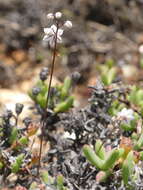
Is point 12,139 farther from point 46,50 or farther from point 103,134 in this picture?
point 46,50

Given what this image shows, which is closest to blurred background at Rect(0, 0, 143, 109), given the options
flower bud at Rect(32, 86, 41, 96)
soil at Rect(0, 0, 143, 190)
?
soil at Rect(0, 0, 143, 190)

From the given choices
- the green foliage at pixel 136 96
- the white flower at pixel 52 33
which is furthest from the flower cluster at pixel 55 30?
the green foliage at pixel 136 96

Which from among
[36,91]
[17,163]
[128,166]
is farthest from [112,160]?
[36,91]

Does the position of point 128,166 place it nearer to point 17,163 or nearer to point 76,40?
point 17,163

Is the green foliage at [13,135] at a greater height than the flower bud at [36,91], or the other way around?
the flower bud at [36,91]

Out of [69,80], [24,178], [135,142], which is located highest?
[69,80]

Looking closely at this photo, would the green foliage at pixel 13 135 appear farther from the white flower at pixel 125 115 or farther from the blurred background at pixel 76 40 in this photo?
the blurred background at pixel 76 40

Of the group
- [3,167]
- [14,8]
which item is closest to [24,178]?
[3,167]

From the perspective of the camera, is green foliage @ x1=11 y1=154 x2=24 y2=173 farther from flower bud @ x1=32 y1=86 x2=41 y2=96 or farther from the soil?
the soil
